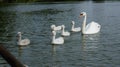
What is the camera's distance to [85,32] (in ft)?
72.5

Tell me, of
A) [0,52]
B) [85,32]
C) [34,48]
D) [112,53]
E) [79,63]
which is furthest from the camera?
[85,32]

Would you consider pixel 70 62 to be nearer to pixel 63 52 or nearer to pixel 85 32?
pixel 63 52

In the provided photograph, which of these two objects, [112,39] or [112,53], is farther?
[112,39]

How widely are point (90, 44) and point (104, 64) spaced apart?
5076 mm

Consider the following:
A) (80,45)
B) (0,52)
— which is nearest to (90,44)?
(80,45)

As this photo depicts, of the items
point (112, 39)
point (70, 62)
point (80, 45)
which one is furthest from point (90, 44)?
point (70, 62)

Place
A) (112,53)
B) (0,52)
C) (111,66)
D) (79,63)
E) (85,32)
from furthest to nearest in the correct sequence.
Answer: (85,32) < (112,53) < (79,63) < (111,66) < (0,52)

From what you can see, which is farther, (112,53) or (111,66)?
(112,53)

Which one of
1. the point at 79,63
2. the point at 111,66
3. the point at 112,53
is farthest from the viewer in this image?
the point at 112,53

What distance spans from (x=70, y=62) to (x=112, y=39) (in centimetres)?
655

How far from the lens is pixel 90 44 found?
17.0m

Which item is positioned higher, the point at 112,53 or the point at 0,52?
the point at 0,52

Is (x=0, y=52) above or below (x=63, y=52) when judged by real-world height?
above

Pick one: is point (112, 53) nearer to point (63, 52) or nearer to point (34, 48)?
point (63, 52)
